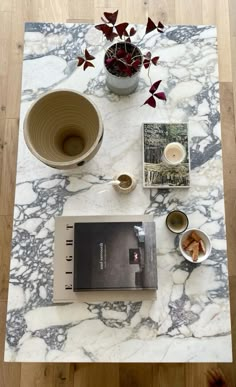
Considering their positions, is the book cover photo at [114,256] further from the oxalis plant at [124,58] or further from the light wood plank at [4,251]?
the light wood plank at [4,251]

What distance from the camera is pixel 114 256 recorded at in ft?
3.09

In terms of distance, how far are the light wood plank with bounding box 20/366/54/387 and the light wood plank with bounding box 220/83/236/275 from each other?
2.69 ft

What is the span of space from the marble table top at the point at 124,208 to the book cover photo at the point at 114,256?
4 centimetres

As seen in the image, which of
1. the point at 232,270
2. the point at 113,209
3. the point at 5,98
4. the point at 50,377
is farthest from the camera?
the point at 5,98

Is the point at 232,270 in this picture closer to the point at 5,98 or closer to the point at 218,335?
the point at 218,335

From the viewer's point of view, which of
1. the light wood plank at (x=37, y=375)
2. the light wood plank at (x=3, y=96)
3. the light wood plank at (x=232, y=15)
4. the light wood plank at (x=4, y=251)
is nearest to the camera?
the light wood plank at (x=37, y=375)

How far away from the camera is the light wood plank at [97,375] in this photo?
52.1 inches

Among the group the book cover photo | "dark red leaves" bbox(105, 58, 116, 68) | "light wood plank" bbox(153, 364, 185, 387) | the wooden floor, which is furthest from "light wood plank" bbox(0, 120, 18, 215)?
"light wood plank" bbox(153, 364, 185, 387)

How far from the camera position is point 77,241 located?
95cm

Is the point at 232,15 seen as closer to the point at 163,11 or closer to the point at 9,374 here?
the point at 163,11

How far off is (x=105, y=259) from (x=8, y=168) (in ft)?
2.62

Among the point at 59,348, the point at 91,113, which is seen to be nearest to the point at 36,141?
the point at 91,113

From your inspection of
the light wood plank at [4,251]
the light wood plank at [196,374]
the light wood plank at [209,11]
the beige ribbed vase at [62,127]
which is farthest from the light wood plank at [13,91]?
the light wood plank at [196,374]

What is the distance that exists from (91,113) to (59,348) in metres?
0.61
